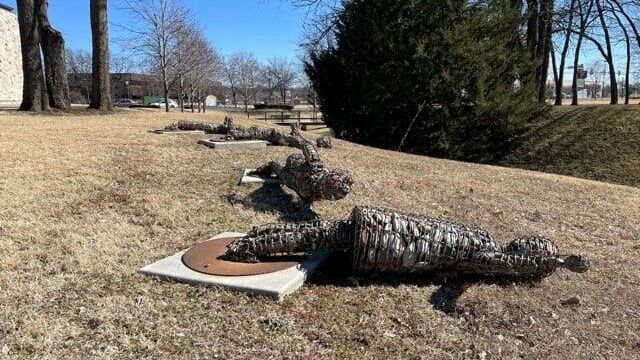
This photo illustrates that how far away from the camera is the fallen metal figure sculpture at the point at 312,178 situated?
408cm

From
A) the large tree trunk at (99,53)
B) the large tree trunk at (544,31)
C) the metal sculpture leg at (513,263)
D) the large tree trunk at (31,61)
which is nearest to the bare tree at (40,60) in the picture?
the large tree trunk at (31,61)

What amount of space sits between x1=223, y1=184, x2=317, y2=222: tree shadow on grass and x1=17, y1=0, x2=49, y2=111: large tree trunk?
36.0 ft

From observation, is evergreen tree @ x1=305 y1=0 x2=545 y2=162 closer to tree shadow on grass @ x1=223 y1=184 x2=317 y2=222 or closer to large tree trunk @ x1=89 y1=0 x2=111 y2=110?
large tree trunk @ x1=89 y1=0 x2=111 y2=110

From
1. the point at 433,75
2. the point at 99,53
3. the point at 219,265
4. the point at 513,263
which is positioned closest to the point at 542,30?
the point at 433,75

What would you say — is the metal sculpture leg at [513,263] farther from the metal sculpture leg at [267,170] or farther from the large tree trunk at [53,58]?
the large tree trunk at [53,58]

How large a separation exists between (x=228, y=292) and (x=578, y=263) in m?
2.12

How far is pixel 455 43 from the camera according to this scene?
12.2m

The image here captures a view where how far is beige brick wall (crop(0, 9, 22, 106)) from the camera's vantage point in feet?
113

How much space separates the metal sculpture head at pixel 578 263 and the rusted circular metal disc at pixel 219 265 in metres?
1.70

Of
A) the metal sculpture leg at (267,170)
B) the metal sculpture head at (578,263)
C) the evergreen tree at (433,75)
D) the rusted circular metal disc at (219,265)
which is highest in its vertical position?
the evergreen tree at (433,75)

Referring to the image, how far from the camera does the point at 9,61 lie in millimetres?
35688

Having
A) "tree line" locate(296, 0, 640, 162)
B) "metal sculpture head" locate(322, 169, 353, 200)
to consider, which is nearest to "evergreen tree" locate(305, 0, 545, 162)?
"tree line" locate(296, 0, 640, 162)

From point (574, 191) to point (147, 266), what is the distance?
6234mm

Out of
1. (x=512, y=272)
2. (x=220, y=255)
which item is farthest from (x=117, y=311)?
(x=512, y=272)
